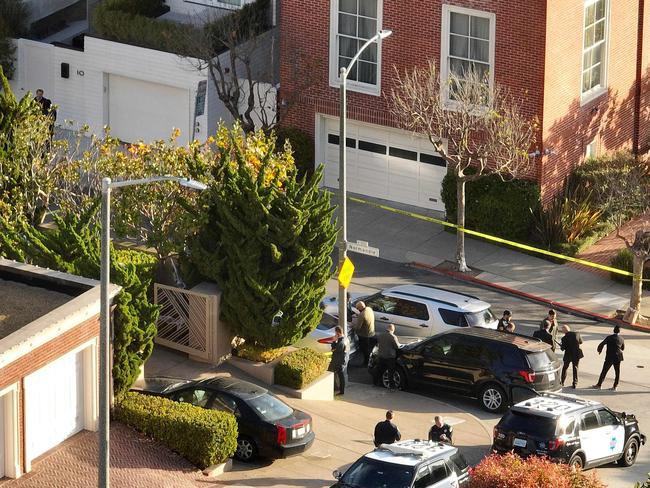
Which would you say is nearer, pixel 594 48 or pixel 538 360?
pixel 538 360

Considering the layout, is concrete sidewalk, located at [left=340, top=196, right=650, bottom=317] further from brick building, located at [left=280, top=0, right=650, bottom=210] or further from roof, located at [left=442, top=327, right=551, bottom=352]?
roof, located at [left=442, top=327, right=551, bottom=352]

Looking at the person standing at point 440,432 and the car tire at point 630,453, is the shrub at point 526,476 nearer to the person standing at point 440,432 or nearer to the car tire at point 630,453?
the person standing at point 440,432

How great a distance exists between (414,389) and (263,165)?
5964mm

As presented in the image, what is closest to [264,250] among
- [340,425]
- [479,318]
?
[340,425]

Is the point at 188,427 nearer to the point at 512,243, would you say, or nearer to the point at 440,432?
the point at 440,432

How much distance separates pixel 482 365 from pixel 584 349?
5.10m

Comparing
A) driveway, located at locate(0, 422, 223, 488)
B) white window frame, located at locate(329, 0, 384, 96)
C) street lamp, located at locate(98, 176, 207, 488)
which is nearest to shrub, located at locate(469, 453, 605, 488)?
driveway, located at locate(0, 422, 223, 488)

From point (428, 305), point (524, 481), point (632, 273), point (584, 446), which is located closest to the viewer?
point (524, 481)

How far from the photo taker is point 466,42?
141 feet

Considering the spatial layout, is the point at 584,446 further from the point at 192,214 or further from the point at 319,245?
the point at 192,214

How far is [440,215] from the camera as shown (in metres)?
44.7

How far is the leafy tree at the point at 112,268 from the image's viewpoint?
94.8ft

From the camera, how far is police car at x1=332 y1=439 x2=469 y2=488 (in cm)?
2591

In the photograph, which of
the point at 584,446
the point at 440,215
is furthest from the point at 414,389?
the point at 440,215
